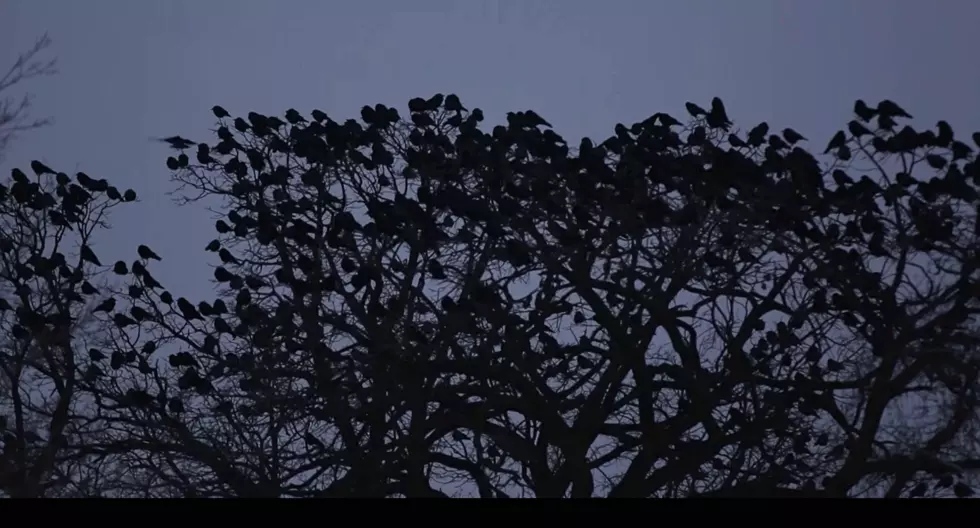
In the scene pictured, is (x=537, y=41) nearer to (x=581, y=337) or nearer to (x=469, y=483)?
(x=581, y=337)

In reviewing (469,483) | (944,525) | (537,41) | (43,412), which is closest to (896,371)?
(944,525)

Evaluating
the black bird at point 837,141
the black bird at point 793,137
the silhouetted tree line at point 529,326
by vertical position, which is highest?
the black bird at point 793,137

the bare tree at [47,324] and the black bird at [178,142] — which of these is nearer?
the bare tree at [47,324]

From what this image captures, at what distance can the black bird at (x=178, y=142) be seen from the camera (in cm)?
227

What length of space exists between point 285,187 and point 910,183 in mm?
1547

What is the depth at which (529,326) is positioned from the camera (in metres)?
2.18

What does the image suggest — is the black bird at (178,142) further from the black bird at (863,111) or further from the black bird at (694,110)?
the black bird at (863,111)

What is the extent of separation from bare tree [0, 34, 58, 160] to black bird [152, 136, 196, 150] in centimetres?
30

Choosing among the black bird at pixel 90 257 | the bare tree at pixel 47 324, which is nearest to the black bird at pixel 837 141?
the bare tree at pixel 47 324

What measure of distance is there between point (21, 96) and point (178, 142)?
0.41 metres

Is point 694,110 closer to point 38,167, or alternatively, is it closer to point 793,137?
point 793,137

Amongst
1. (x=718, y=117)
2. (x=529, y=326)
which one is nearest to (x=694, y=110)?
(x=718, y=117)

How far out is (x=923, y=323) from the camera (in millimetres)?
2131

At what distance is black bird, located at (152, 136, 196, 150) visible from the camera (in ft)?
7.46
